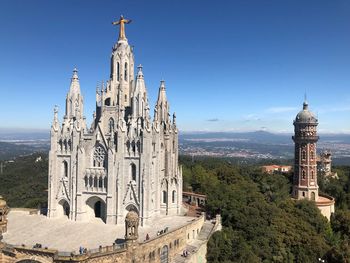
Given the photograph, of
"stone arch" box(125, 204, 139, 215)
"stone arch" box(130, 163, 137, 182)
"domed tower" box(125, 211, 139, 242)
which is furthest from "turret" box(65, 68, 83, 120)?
"domed tower" box(125, 211, 139, 242)

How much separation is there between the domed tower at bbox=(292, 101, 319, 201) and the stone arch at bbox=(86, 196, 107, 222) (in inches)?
1302

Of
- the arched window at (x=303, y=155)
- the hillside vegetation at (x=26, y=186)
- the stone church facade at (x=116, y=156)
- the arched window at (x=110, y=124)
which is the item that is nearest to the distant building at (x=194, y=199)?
the stone church facade at (x=116, y=156)

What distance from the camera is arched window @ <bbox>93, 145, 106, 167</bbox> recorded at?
1601 inches

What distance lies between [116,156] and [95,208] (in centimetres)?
670

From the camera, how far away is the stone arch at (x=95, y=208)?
4106cm

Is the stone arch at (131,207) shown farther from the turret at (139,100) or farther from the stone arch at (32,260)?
the stone arch at (32,260)

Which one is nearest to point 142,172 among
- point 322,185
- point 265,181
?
point 265,181

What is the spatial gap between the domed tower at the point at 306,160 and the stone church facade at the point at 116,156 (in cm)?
2455

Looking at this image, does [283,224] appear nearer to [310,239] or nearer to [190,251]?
[310,239]

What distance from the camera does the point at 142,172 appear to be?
38625 millimetres

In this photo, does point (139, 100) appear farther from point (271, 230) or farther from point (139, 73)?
point (271, 230)

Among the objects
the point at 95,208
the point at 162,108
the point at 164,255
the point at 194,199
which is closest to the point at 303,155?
the point at 194,199

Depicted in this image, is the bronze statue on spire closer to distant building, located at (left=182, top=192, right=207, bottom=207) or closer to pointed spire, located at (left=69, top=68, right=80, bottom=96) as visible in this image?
pointed spire, located at (left=69, top=68, right=80, bottom=96)

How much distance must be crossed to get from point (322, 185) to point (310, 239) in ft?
96.2
